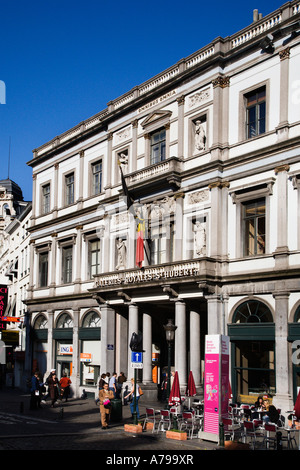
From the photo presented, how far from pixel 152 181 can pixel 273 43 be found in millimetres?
9642

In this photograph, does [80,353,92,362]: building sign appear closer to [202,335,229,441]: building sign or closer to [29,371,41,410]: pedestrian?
[29,371,41,410]: pedestrian

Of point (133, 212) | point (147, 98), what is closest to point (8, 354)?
point (133, 212)

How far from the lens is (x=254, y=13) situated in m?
32.5

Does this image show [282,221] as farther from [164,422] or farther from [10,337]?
[10,337]

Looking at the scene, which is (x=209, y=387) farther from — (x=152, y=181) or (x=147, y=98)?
(x=147, y=98)

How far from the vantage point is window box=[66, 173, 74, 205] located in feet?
141

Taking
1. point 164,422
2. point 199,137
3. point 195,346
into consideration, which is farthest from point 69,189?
point 164,422

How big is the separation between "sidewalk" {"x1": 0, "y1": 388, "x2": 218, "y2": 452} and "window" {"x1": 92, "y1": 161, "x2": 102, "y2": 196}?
50.1 ft

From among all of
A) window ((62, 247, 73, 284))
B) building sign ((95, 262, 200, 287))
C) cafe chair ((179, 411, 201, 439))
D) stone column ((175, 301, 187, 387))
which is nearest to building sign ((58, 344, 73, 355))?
window ((62, 247, 73, 284))

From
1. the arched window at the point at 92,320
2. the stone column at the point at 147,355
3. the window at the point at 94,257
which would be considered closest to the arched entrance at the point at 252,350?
the stone column at the point at 147,355

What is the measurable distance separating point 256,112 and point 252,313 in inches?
379

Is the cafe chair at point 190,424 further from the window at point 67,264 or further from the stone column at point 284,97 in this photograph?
the window at point 67,264
